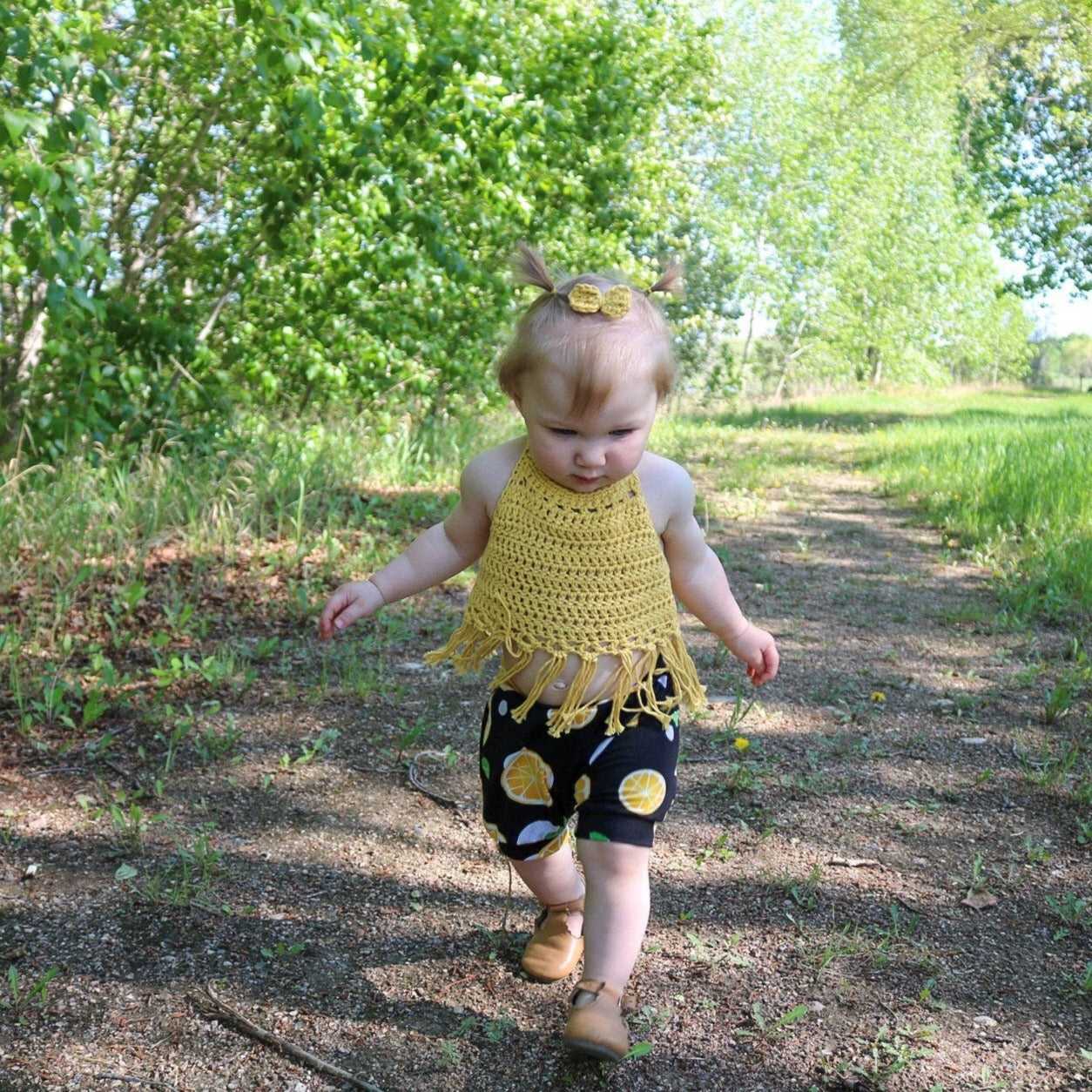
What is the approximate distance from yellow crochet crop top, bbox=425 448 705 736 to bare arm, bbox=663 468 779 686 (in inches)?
3.9

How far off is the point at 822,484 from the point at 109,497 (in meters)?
5.91

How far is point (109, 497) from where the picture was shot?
15.8 feet

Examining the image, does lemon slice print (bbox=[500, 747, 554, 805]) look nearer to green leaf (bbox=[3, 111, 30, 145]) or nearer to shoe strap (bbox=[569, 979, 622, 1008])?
shoe strap (bbox=[569, 979, 622, 1008])

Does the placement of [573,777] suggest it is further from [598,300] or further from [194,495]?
[194,495]

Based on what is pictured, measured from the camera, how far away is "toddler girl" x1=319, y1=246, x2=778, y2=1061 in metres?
1.89

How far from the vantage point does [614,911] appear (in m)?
1.90

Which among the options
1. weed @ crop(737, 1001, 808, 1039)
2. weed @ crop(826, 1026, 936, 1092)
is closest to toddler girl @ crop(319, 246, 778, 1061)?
weed @ crop(737, 1001, 808, 1039)

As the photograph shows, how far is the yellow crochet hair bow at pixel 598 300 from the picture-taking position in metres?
1.88

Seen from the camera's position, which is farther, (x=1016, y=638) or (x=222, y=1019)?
(x=1016, y=638)

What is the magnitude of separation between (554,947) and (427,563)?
0.81 m

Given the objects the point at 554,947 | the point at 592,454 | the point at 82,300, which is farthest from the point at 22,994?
the point at 82,300

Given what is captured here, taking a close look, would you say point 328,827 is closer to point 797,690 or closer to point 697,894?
point 697,894

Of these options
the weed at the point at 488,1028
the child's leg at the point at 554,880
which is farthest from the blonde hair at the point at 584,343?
the weed at the point at 488,1028

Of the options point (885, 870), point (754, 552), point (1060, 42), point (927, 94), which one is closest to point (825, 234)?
point (927, 94)
